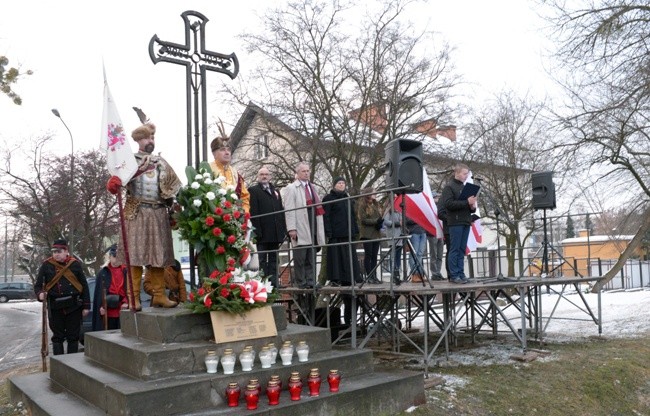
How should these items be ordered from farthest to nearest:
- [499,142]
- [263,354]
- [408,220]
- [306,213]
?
[499,142] → [408,220] → [306,213] → [263,354]

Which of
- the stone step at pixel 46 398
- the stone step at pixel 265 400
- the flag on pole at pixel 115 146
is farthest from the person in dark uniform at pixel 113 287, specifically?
the flag on pole at pixel 115 146

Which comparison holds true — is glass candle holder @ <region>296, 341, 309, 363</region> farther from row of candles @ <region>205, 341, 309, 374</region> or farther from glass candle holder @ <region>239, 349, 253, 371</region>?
glass candle holder @ <region>239, 349, 253, 371</region>

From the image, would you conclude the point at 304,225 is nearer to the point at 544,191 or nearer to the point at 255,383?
the point at 255,383

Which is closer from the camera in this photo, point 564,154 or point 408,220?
point 408,220

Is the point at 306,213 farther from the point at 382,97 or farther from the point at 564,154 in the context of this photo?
the point at 382,97

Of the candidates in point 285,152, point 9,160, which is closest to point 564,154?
point 285,152

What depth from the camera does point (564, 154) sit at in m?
15.3

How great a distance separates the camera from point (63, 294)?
793 centimetres

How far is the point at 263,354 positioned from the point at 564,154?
482 inches

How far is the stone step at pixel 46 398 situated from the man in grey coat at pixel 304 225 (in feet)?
11.6

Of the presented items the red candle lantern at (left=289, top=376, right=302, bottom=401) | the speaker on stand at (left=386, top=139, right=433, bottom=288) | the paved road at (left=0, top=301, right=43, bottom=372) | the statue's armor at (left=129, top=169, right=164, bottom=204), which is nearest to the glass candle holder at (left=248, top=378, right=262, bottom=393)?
the red candle lantern at (left=289, top=376, right=302, bottom=401)

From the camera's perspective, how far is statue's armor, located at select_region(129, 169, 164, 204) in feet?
19.9

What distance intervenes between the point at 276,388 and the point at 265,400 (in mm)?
252

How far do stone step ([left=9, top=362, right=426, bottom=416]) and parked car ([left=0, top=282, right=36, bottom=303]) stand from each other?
4501cm
